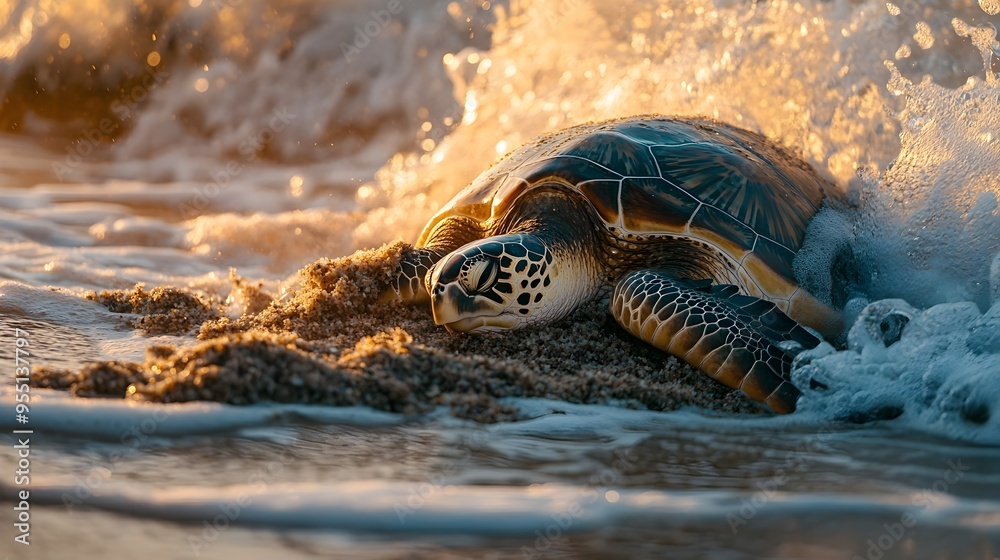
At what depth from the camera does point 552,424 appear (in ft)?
8.09

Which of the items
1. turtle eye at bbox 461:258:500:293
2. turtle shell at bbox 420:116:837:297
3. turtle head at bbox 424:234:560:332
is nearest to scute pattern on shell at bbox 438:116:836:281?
turtle shell at bbox 420:116:837:297

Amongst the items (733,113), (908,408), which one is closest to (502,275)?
(908,408)

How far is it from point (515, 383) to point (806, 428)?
894 millimetres

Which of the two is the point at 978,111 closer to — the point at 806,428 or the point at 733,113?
the point at 733,113

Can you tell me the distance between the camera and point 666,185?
3572 mm

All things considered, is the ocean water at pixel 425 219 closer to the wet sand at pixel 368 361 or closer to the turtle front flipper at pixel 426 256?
the wet sand at pixel 368 361

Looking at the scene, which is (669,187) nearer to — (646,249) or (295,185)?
(646,249)

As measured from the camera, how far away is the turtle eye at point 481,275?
317 cm

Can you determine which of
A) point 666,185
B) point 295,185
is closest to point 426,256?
point 666,185

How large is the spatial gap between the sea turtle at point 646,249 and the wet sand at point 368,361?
11cm

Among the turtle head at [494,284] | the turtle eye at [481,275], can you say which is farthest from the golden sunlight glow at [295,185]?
the turtle eye at [481,275]

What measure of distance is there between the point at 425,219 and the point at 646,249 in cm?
274

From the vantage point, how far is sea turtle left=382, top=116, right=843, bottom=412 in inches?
121

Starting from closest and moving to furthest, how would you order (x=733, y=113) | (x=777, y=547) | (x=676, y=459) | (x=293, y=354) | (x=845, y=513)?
(x=777, y=547) < (x=845, y=513) < (x=676, y=459) < (x=293, y=354) < (x=733, y=113)
